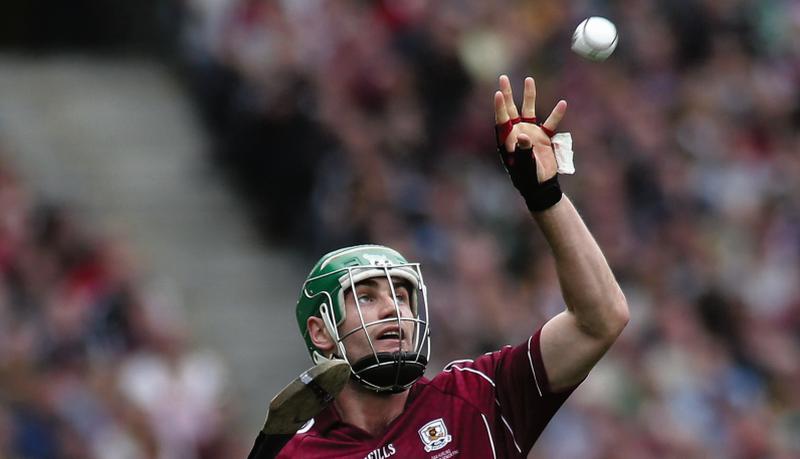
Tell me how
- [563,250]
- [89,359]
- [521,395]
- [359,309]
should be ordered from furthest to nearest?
[89,359] < [359,309] < [521,395] < [563,250]

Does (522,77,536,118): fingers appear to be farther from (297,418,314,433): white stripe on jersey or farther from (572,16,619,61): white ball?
(297,418,314,433): white stripe on jersey

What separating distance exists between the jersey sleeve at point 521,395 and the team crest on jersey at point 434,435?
5.4 inches

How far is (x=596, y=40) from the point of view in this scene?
188 inches

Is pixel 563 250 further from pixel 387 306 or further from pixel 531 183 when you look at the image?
pixel 387 306

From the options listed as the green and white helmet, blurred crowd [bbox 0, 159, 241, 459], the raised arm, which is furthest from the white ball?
blurred crowd [bbox 0, 159, 241, 459]

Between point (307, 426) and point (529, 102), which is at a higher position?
point (529, 102)

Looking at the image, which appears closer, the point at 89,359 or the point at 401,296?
the point at 401,296

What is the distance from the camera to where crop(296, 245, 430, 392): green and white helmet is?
4.51 meters

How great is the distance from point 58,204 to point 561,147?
24.4ft

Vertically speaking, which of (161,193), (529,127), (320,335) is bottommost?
(320,335)

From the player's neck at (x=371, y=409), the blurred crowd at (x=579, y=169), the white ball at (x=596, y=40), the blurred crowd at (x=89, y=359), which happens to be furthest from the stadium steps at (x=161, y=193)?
the white ball at (x=596, y=40)

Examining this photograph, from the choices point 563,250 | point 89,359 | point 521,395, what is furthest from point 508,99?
point 89,359

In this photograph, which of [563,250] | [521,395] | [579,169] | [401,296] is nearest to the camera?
[563,250]

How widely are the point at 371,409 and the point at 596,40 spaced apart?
1.35 meters
